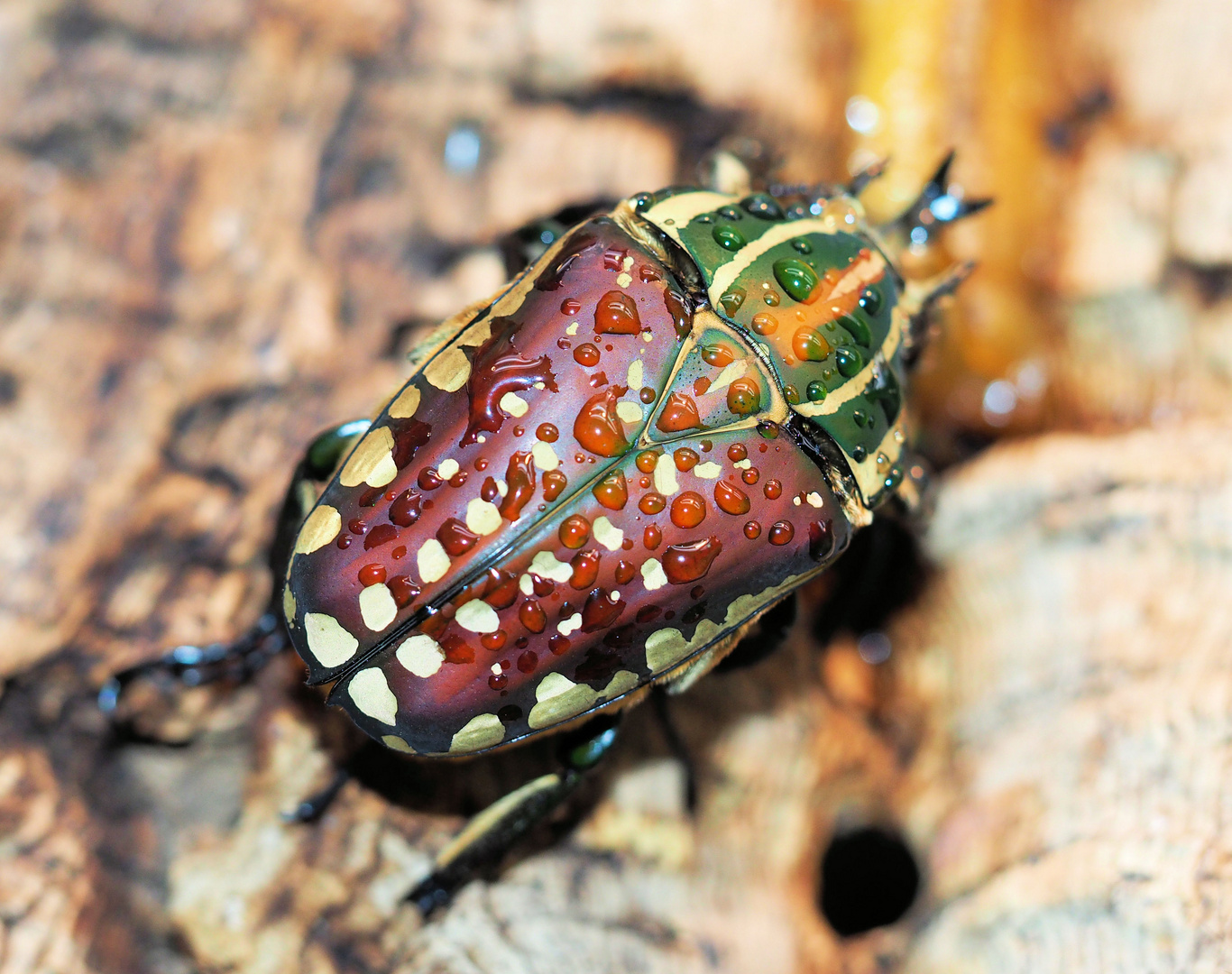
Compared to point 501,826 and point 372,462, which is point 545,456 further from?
point 501,826

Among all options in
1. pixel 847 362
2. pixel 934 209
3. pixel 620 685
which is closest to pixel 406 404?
pixel 620 685

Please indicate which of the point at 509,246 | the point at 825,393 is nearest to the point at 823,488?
the point at 825,393

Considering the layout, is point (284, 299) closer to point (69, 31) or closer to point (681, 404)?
point (69, 31)

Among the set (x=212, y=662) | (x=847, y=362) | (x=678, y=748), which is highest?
(x=847, y=362)

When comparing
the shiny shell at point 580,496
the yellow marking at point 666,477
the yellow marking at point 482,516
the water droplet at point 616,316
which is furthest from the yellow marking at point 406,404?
the yellow marking at point 666,477

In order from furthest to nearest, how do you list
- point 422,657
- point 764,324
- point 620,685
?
point 764,324 < point 620,685 < point 422,657

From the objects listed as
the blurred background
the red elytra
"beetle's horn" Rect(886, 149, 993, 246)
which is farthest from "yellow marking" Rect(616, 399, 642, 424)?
"beetle's horn" Rect(886, 149, 993, 246)
